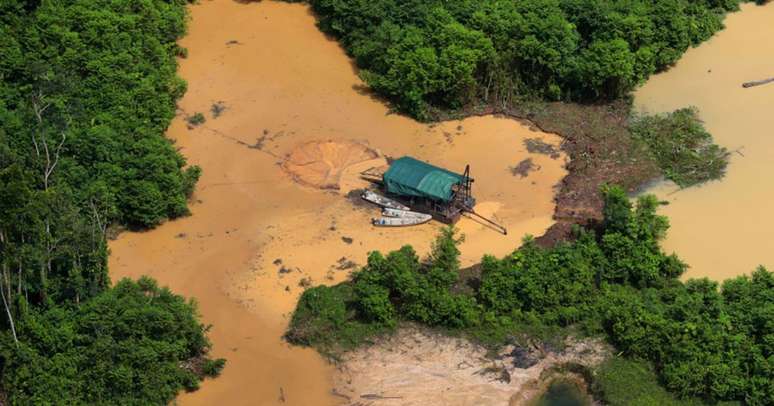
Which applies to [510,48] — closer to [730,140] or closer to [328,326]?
[730,140]

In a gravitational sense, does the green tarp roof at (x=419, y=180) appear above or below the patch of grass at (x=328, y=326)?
above

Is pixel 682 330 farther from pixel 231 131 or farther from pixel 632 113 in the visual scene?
pixel 231 131

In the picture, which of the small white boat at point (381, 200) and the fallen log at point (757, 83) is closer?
the small white boat at point (381, 200)

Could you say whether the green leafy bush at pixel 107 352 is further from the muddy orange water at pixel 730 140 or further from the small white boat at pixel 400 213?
the muddy orange water at pixel 730 140

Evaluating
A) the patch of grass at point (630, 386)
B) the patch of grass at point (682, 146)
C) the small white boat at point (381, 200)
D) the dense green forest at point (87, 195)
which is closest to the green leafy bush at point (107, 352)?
the dense green forest at point (87, 195)

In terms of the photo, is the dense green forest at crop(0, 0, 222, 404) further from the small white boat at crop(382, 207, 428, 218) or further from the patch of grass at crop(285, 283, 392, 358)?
the small white boat at crop(382, 207, 428, 218)

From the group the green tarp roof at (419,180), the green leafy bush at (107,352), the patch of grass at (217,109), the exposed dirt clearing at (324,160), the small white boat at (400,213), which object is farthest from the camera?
the patch of grass at (217,109)

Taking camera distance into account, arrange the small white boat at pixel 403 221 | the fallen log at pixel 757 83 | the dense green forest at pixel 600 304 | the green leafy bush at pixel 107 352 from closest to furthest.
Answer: the green leafy bush at pixel 107 352, the dense green forest at pixel 600 304, the small white boat at pixel 403 221, the fallen log at pixel 757 83

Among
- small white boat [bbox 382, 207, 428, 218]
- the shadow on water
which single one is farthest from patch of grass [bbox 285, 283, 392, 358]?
the shadow on water
